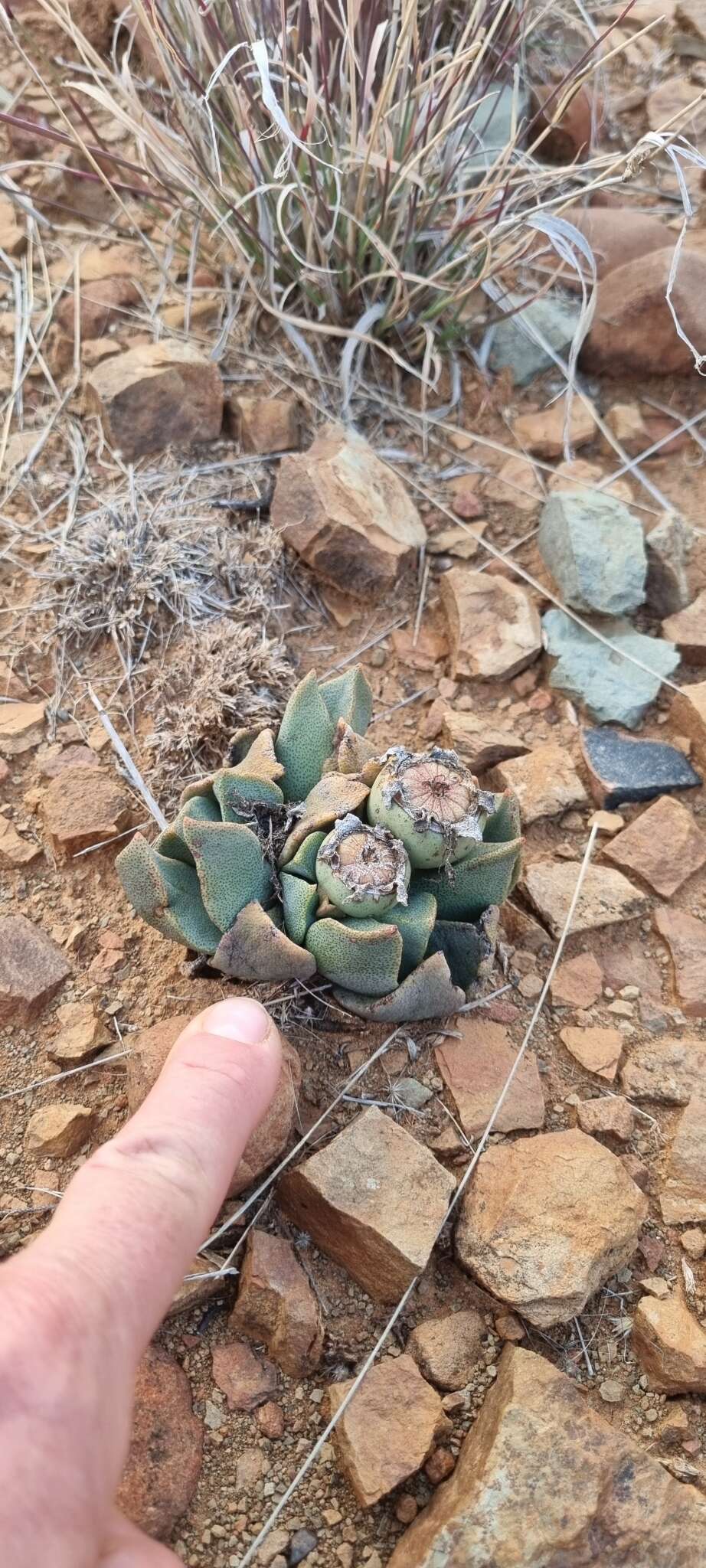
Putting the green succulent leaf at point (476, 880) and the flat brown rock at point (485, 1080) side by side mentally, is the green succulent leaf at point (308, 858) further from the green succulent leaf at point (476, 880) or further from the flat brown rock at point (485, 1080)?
the flat brown rock at point (485, 1080)

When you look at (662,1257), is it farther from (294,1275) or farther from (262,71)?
(262,71)

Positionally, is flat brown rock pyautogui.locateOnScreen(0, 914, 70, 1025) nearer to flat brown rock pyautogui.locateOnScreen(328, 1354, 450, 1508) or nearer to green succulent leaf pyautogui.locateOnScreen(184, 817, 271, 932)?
green succulent leaf pyautogui.locateOnScreen(184, 817, 271, 932)

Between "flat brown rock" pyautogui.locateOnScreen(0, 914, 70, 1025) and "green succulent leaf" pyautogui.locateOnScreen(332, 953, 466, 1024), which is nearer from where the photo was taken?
"green succulent leaf" pyautogui.locateOnScreen(332, 953, 466, 1024)

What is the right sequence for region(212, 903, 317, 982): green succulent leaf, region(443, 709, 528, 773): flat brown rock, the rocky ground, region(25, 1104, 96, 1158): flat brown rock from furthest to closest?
region(443, 709, 528, 773): flat brown rock → region(25, 1104, 96, 1158): flat brown rock → region(212, 903, 317, 982): green succulent leaf → the rocky ground

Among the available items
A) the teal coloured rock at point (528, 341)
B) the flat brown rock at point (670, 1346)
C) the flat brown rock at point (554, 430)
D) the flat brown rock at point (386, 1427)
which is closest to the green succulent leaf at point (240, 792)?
the flat brown rock at point (386, 1427)

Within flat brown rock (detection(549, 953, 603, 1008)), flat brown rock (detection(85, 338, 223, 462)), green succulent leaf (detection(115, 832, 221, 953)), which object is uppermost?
flat brown rock (detection(85, 338, 223, 462))

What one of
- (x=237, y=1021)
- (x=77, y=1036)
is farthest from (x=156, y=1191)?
(x=77, y=1036)

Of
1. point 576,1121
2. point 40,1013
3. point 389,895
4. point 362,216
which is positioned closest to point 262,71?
point 362,216

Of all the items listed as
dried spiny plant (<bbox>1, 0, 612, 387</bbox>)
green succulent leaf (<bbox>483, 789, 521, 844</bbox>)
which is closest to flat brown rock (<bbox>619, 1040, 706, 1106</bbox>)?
green succulent leaf (<bbox>483, 789, 521, 844</bbox>)
